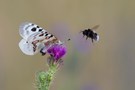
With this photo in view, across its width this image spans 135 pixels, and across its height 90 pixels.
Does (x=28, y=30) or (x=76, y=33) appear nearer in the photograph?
(x=28, y=30)

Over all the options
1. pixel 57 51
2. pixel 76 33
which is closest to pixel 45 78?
pixel 57 51

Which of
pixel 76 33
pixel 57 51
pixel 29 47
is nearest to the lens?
pixel 29 47

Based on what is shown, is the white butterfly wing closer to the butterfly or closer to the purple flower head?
the butterfly

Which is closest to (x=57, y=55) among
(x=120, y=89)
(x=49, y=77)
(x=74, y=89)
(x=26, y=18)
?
(x=49, y=77)

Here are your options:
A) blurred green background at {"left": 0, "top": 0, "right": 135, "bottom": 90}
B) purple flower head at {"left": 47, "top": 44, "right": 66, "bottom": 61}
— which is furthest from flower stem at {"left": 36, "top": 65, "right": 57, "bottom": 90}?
blurred green background at {"left": 0, "top": 0, "right": 135, "bottom": 90}

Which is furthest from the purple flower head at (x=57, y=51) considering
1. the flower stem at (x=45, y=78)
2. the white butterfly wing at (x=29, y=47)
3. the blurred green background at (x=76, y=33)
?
the blurred green background at (x=76, y=33)

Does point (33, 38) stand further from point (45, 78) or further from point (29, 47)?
point (45, 78)
